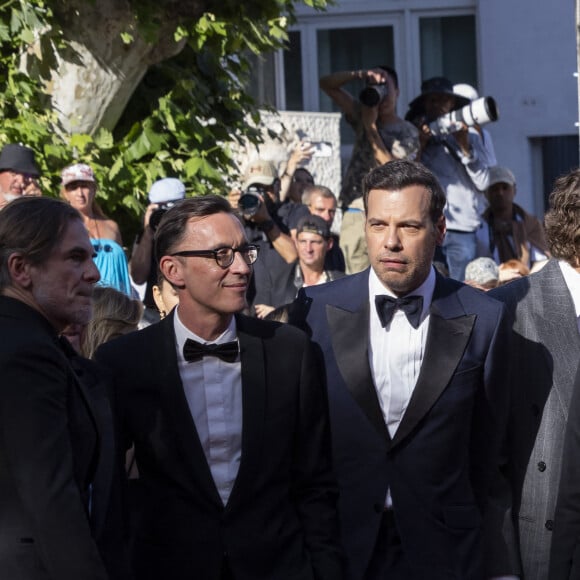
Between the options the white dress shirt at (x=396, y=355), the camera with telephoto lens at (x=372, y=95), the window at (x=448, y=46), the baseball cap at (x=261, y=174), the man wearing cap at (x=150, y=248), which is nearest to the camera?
the white dress shirt at (x=396, y=355)

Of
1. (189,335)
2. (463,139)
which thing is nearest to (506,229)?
(463,139)

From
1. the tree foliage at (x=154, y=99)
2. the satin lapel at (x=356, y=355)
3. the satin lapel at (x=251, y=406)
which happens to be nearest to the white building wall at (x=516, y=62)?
the tree foliage at (x=154, y=99)

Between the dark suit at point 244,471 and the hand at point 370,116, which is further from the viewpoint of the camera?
the hand at point 370,116

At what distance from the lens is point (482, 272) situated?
9.27 meters

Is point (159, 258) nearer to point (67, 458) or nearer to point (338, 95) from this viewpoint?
point (67, 458)

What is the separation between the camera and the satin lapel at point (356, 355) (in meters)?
4.68

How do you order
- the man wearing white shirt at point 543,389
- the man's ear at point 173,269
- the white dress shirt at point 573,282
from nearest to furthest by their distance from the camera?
the man's ear at point 173,269
the man wearing white shirt at point 543,389
the white dress shirt at point 573,282

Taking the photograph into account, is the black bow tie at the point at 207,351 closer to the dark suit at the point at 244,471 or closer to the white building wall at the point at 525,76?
the dark suit at the point at 244,471

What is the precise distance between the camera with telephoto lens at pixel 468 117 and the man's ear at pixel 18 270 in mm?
7056

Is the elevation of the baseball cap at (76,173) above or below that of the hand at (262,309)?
above

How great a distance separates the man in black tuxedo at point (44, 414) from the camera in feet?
11.5

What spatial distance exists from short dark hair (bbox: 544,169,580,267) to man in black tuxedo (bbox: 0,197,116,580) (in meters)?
2.00

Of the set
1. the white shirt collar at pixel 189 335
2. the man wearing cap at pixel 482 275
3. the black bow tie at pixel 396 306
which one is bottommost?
the white shirt collar at pixel 189 335

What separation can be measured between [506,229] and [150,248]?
151 inches
